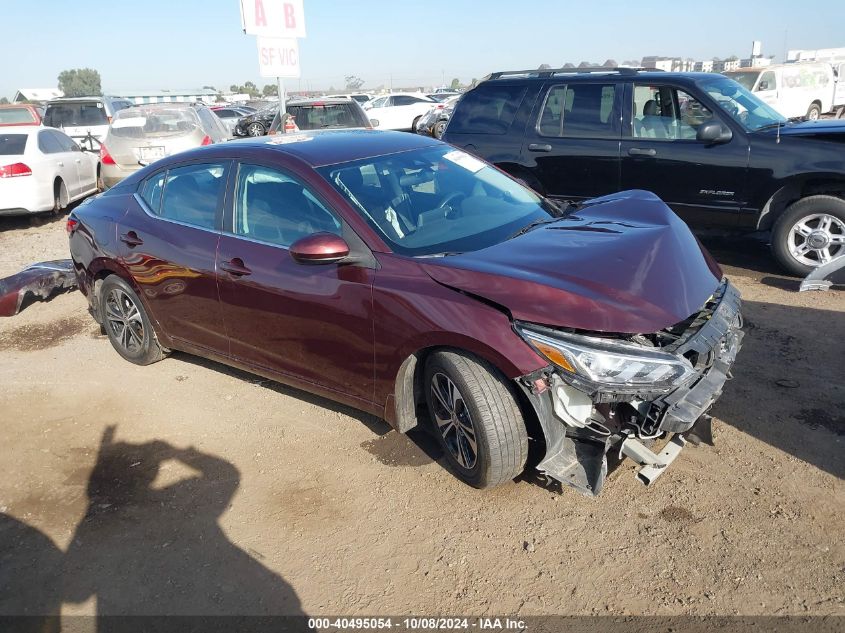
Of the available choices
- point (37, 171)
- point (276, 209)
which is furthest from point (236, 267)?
point (37, 171)

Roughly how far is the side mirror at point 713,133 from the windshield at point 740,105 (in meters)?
0.17

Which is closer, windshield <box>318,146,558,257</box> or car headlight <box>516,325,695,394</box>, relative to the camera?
car headlight <box>516,325,695,394</box>

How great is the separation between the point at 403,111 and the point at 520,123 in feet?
59.1

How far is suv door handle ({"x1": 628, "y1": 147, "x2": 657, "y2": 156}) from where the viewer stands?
664 cm

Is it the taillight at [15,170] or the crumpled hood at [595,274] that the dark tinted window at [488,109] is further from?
the taillight at [15,170]

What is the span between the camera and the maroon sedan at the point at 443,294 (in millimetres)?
2936

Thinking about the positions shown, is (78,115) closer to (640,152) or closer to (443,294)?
(640,152)

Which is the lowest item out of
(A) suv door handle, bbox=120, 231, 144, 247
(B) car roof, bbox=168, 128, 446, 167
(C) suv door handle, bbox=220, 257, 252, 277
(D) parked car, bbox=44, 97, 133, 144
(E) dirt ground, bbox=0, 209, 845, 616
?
(E) dirt ground, bbox=0, 209, 845, 616

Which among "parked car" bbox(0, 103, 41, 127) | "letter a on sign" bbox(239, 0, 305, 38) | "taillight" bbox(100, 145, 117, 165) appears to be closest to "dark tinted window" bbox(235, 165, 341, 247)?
"taillight" bbox(100, 145, 117, 165)

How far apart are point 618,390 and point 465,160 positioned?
2182mm

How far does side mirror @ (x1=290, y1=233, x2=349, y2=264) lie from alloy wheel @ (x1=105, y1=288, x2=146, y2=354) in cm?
217

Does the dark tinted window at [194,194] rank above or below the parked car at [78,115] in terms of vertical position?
below

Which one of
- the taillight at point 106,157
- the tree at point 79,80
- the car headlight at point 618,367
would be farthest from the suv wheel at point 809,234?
the tree at point 79,80

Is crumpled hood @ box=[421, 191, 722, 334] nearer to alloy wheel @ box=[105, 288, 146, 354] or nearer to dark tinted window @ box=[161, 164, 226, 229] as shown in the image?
dark tinted window @ box=[161, 164, 226, 229]
